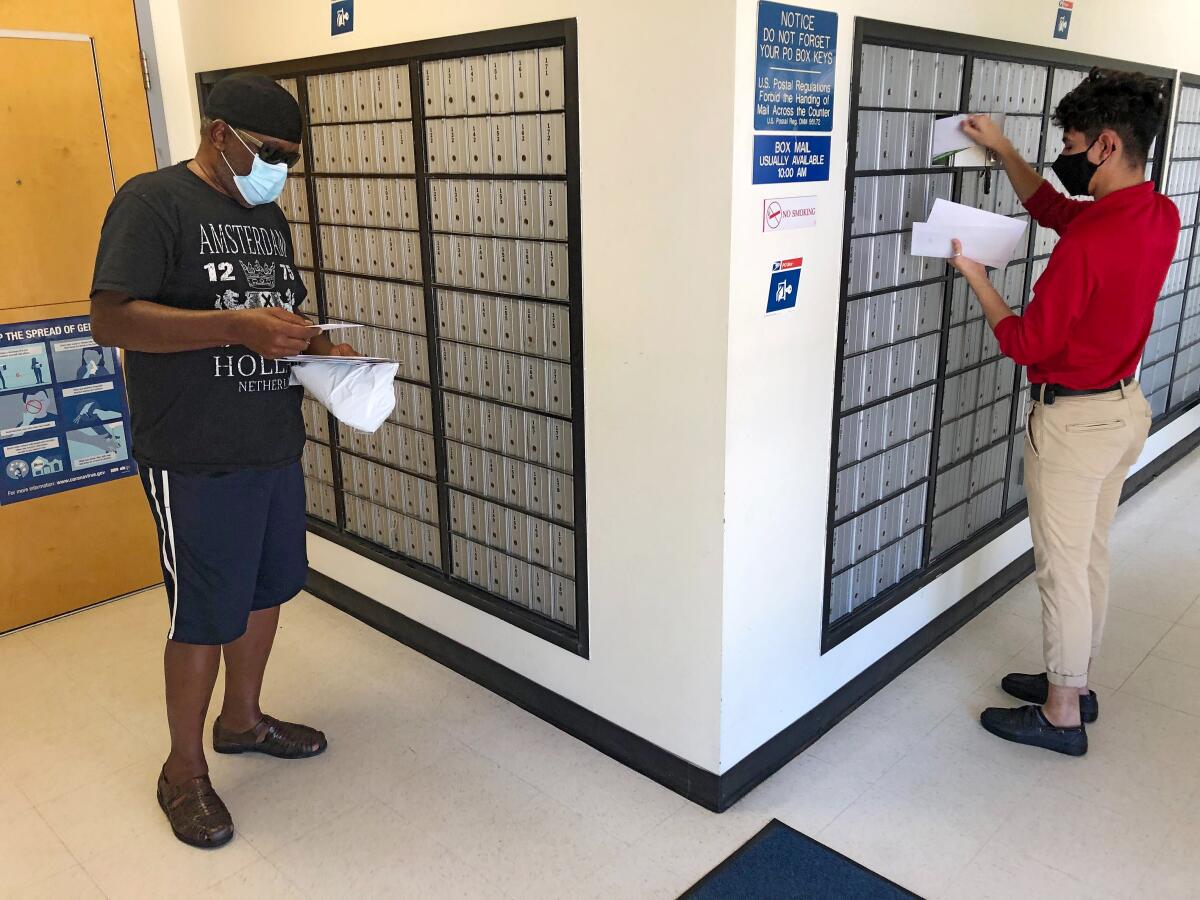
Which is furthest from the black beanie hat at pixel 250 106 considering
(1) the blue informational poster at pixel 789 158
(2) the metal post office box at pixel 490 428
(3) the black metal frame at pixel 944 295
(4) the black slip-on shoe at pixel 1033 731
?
(4) the black slip-on shoe at pixel 1033 731

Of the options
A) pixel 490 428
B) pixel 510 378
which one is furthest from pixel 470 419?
pixel 510 378

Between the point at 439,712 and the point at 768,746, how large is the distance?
0.97m

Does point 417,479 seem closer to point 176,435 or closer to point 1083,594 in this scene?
point 176,435

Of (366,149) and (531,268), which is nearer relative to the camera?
(531,268)

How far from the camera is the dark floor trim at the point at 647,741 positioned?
2.28m

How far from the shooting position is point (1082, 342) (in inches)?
86.2

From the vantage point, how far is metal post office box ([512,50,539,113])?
2186 mm

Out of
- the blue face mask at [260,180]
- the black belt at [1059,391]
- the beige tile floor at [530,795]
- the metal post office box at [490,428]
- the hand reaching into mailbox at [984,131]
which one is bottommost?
the beige tile floor at [530,795]

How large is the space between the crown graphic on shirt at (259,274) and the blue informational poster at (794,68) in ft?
3.70

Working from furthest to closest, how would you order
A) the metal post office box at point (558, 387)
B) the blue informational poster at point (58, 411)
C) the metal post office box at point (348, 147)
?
the blue informational poster at point (58, 411) < the metal post office box at point (348, 147) < the metal post office box at point (558, 387)

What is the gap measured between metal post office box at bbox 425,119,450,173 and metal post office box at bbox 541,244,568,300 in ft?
1.48

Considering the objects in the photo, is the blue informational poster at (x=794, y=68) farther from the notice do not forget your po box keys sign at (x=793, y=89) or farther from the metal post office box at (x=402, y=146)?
the metal post office box at (x=402, y=146)

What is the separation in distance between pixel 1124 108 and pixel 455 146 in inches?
65.2

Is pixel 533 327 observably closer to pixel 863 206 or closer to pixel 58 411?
pixel 863 206
